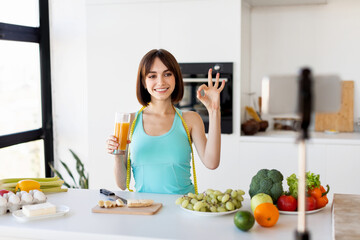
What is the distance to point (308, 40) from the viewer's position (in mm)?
4293

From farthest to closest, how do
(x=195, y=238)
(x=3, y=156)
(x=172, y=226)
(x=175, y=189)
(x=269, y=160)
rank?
(x=3, y=156)
(x=269, y=160)
(x=175, y=189)
(x=172, y=226)
(x=195, y=238)

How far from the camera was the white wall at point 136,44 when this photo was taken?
3885 mm

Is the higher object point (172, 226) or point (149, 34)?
point (149, 34)

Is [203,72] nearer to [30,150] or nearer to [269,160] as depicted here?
[269,160]

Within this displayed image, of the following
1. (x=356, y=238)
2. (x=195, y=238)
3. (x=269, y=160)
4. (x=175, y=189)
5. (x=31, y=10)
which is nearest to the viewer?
(x=356, y=238)

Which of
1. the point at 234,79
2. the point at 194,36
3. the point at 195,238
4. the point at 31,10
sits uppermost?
the point at 31,10

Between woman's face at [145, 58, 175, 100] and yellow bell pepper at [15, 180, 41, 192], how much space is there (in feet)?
2.45

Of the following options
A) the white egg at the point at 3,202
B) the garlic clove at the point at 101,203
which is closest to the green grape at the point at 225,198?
the garlic clove at the point at 101,203

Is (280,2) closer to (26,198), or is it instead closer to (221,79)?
(221,79)

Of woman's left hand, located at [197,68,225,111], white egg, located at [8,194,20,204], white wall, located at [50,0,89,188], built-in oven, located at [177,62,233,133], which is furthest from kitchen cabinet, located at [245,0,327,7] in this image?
white egg, located at [8,194,20,204]

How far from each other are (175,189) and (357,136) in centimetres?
209

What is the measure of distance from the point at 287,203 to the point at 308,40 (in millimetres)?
2654

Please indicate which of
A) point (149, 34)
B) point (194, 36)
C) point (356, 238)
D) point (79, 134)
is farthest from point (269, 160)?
point (356, 238)

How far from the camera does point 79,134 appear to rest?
4734 mm
